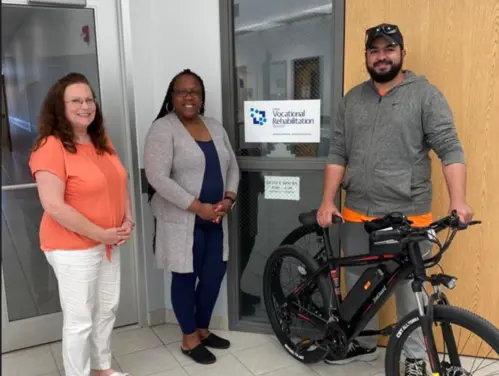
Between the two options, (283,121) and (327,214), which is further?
(283,121)

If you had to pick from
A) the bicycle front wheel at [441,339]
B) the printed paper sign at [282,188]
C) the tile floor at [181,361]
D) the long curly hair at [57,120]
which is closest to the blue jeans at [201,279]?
the tile floor at [181,361]

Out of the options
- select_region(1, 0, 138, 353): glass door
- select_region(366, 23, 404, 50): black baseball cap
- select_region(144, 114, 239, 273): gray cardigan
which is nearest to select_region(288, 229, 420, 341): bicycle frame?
select_region(144, 114, 239, 273): gray cardigan

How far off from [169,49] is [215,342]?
1.68m

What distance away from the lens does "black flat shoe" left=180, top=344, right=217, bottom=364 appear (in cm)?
238

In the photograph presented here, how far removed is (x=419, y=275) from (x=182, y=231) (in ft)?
3.70

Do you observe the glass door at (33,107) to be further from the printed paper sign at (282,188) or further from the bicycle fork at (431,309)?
the bicycle fork at (431,309)

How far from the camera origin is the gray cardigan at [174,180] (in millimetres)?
2158

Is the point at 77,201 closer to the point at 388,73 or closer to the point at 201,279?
the point at 201,279

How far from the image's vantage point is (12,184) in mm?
2418

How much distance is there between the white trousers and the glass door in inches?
27.2

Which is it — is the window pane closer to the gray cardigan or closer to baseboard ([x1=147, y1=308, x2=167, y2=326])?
the gray cardigan

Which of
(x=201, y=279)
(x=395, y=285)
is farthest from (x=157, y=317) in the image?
(x=395, y=285)

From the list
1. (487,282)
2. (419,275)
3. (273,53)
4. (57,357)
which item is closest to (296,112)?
(273,53)

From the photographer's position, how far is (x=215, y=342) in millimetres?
2535
